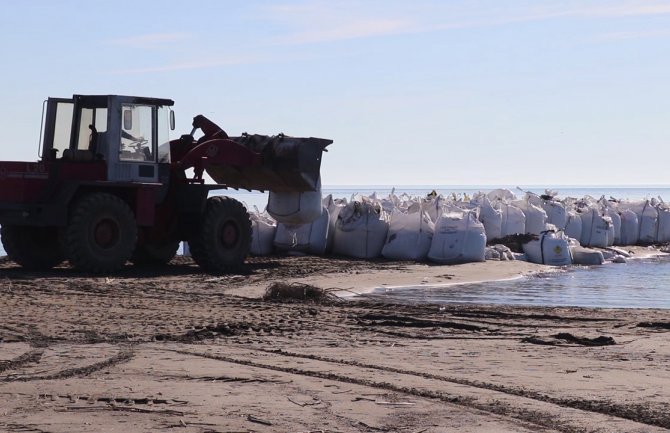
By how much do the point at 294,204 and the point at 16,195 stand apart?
358 centimetres

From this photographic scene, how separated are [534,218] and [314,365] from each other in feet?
45.8

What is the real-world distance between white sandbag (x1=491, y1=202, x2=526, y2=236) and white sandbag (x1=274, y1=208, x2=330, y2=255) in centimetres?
400

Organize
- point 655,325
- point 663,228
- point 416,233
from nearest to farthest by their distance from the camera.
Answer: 1. point 655,325
2. point 416,233
3. point 663,228

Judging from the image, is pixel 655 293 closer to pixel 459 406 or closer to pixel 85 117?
pixel 85 117

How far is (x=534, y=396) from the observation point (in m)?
6.17

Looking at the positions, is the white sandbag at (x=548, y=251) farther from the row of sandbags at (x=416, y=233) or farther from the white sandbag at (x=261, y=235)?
the white sandbag at (x=261, y=235)

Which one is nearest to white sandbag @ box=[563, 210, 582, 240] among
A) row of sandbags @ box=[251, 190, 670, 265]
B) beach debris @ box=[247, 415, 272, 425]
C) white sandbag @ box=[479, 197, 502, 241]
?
row of sandbags @ box=[251, 190, 670, 265]

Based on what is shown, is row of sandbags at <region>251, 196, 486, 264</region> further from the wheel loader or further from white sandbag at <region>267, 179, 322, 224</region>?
the wheel loader

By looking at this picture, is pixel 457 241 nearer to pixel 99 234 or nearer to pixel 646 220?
pixel 99 234

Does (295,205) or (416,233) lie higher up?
(295,205)

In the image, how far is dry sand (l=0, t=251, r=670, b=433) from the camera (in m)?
5.55

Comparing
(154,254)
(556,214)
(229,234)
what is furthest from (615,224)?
(154,254)

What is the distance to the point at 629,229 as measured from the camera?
24.1m

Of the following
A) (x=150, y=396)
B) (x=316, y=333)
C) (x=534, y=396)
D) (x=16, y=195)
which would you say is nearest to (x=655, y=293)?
(x=316, y=333)
